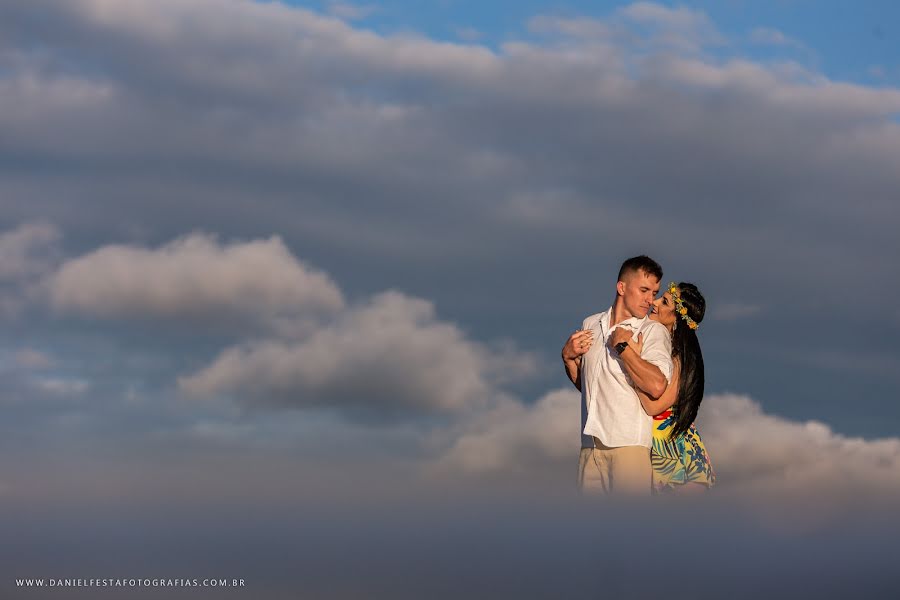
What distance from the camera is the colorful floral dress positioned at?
12.6 metres

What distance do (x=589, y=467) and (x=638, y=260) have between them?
219 cm

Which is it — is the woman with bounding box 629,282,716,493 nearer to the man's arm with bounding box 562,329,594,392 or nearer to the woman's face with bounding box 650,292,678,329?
the woman's face with bounding box 650,292,678,329

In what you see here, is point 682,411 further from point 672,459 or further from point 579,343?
point 579,343

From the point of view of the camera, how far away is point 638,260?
39.0ft

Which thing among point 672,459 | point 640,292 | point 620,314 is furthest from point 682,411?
point 640,292

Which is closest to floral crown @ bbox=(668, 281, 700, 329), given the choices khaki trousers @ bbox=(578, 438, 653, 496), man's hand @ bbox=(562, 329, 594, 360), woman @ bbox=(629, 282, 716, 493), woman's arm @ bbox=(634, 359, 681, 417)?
woman @ bbox=(629, 282, 716, 493)

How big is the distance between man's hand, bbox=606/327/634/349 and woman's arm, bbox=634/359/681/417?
53 centimetres

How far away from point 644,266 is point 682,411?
186cm

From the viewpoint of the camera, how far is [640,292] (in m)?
11.8

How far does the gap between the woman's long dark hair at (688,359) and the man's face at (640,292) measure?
102 centimetres

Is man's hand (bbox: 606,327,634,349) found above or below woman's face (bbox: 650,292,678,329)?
below

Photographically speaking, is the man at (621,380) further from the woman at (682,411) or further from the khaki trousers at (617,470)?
the woman at (682,411)

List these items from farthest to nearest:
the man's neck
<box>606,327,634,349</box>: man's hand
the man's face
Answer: the man's neck, the man's face, <box>606,327,634,349</box>: man's hand

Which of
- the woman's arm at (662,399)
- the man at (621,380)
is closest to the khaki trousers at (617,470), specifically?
the man at (621,380)
